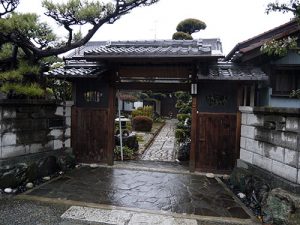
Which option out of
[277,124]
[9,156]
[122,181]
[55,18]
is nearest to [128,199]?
[122,181]

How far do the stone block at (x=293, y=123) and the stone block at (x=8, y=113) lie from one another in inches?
311

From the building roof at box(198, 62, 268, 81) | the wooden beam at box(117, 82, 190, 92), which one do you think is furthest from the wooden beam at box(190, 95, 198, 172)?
the building roof at box(198, 62, 268, 81)

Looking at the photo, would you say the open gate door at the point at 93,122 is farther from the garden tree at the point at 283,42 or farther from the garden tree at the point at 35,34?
the garden tree at the point at 283,42

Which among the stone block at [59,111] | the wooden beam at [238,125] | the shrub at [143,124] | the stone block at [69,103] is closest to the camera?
the wooden beam at [238,125]

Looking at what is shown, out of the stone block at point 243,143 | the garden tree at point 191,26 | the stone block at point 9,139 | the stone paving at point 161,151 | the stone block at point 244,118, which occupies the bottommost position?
the stone paving at point 161,151

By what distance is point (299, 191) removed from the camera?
5.87 meters

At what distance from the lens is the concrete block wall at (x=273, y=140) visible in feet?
20.1

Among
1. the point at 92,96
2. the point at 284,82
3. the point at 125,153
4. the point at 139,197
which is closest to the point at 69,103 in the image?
the point at 92,96

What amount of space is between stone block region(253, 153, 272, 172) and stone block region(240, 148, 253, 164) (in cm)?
30

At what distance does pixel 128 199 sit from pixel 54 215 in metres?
2.04

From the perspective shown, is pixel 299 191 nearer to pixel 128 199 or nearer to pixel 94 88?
pixel 128 199

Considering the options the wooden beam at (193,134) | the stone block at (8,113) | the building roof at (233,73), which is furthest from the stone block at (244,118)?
the stone block at (8,113)

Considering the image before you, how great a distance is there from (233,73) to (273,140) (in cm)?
319

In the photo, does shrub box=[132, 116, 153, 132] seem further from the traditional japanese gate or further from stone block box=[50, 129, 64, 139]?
stone block box=[50, 129, 64, 139]
